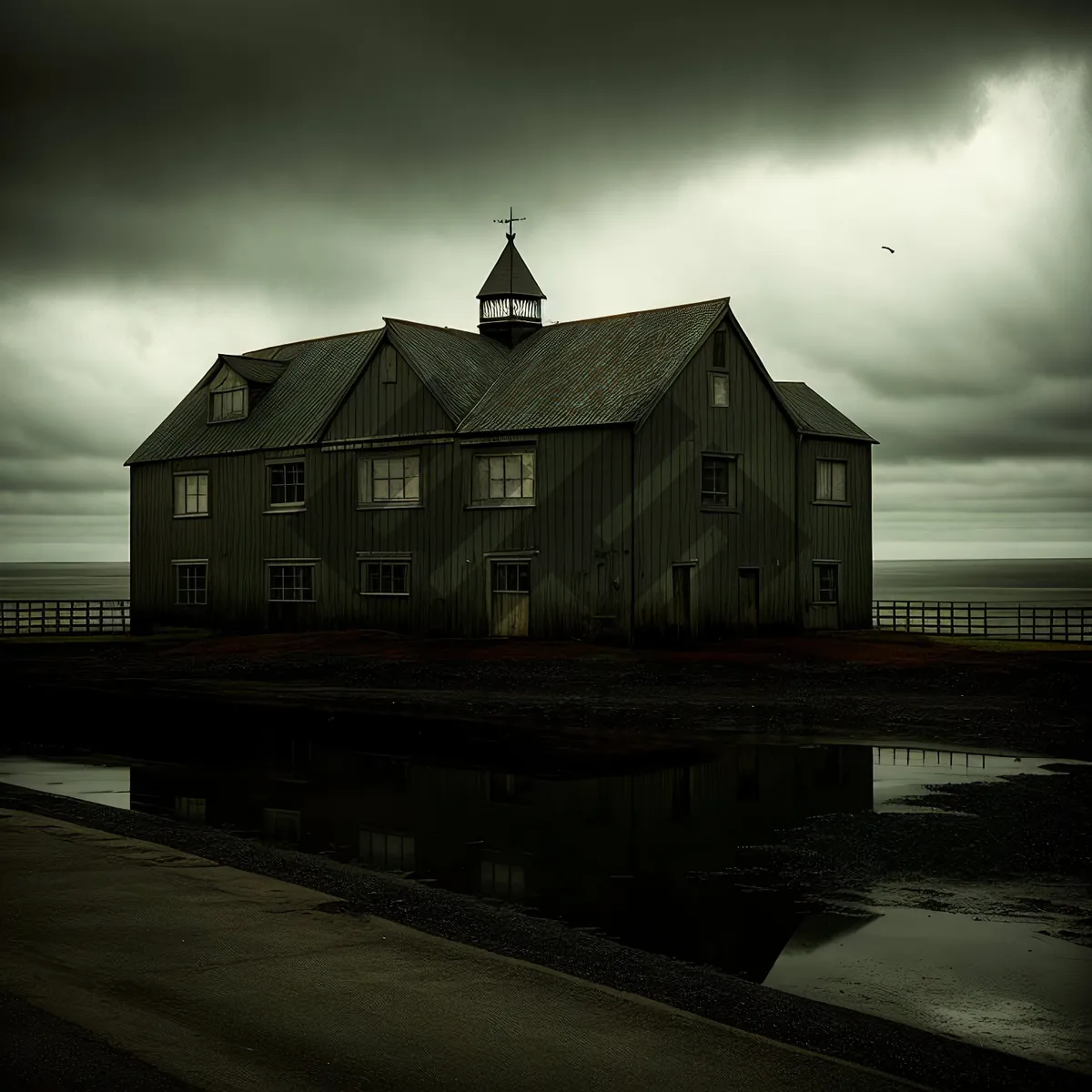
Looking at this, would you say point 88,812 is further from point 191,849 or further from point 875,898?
point 875,898

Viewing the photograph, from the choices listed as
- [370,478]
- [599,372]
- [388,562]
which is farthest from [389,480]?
[599,372]

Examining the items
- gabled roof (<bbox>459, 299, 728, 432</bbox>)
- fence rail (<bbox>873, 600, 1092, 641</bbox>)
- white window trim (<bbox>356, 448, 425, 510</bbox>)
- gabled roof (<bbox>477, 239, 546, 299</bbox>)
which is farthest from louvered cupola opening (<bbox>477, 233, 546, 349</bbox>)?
fence rail (<bbox>873, 600, 1092, 641</bbox>)

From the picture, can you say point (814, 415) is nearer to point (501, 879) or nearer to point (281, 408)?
point (281, 408)

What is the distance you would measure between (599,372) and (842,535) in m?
9.97

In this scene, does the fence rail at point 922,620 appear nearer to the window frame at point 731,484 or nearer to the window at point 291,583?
the window at point 291,583

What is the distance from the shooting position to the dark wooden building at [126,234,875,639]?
113 ft

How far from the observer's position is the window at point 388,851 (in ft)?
35.1

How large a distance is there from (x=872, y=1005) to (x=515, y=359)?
35221 mm

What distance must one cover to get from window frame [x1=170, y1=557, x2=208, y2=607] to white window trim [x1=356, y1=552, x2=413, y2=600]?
7645 millimetres

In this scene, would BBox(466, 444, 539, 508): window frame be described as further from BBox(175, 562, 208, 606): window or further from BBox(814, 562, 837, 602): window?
BBox(175, 562, 208, 606): window

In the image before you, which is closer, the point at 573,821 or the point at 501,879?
the point at 501,879

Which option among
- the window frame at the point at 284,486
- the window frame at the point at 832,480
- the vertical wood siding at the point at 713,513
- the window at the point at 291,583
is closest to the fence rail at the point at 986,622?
the window frame at the point at 832,480

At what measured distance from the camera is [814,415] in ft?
135

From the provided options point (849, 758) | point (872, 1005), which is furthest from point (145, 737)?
point (872, 1005)
